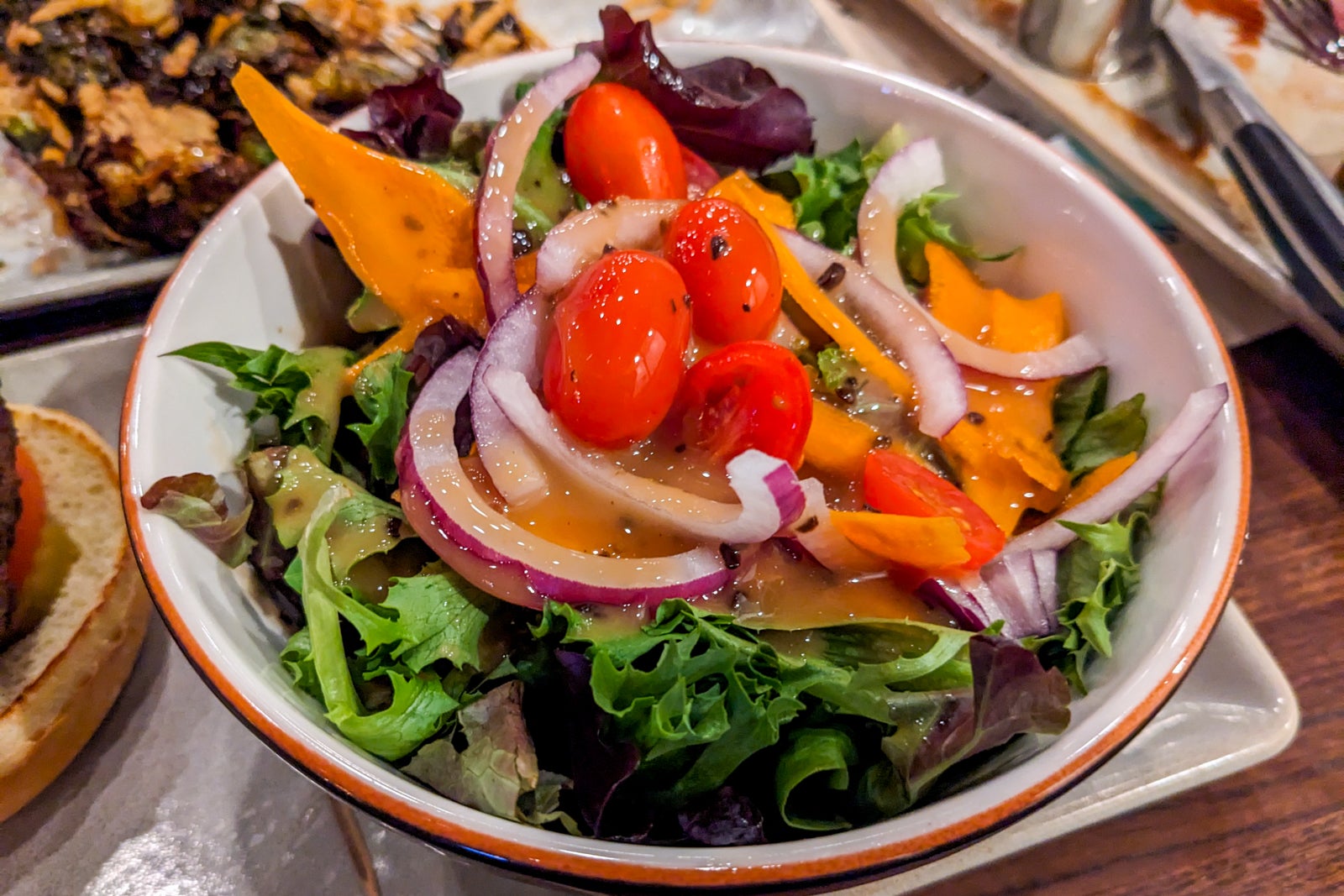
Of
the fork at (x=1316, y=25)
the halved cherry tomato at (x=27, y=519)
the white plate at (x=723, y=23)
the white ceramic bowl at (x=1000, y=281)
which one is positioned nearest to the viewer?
the white ceramic bowl at (x=1000, y=281)

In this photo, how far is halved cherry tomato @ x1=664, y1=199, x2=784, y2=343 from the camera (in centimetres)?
113

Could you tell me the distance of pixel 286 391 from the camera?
1.19 meters

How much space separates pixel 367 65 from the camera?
2127mm

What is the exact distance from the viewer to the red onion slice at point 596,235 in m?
1.17

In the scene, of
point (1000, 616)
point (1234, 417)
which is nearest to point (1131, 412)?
point (1234, 417)

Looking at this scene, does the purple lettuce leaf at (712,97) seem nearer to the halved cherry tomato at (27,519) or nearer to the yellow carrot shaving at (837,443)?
the yellow carrot shaving at (837,443)

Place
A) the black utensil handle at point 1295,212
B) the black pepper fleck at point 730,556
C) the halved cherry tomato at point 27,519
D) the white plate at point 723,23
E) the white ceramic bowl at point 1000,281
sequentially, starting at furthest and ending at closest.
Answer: the white plate at point 723,23, the black utensil handle at point 1295,212, the halved cherry tomato at point 27,519, the black pepper fleck at point 730,556, the white ceramic bowl at point 1000,281

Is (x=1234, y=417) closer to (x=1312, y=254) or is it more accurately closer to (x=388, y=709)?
(x=1312, y=254)

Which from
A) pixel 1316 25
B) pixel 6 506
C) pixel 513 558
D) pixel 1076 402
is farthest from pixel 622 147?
pixel 1316 25

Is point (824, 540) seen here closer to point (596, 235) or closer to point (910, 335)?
point (910, 335)

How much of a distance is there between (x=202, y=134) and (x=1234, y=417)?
2047 mm

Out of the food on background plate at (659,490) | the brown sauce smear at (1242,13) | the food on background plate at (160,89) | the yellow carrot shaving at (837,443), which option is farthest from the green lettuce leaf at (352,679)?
the brown sauce smear at (1242,13)

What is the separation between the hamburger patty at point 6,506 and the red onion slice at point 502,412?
0.70 m

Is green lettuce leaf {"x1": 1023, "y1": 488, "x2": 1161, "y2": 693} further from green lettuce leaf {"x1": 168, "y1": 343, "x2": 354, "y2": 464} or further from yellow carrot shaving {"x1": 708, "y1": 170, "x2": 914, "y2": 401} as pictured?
green lettuce leaf {"x1": 168, "y1": 343, "x2": 354, "y2": 464}
